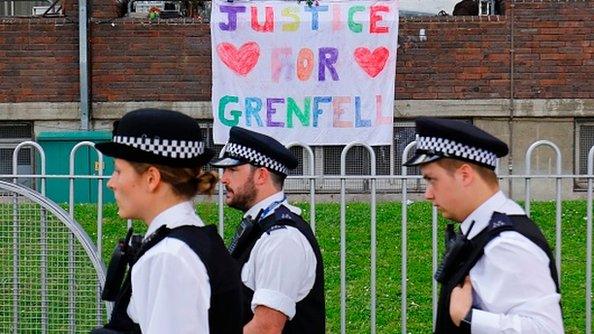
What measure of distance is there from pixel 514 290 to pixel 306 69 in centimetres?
1027

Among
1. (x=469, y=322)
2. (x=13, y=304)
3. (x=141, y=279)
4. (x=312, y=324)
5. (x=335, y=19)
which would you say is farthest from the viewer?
(x=335, y=19)

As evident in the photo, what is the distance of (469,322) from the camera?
11.9ft

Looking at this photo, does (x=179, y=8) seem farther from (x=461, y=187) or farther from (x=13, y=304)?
(x=461, y=187)

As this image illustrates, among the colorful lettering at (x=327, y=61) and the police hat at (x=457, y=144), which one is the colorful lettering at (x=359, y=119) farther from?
the police hat at (x=457, y=144)

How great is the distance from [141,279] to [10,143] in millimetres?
11576

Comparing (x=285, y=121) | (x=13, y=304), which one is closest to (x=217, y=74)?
(x=285, y=121)

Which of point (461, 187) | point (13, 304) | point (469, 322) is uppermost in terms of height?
point (461, 187)

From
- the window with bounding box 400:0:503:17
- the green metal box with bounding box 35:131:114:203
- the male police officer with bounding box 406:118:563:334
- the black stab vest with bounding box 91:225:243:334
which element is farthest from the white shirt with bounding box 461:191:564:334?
the window with bounding box 400:0:503:17

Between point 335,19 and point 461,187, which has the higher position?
point 335,19

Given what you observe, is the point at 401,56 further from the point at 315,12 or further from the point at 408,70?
the point at 315,12

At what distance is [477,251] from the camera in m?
3.66

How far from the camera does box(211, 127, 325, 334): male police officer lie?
15.0ft

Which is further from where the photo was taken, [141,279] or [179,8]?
[179,8]

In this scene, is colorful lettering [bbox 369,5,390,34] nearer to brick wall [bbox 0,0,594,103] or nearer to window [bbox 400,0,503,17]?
brick wall [bbox 0,0,594,103]
